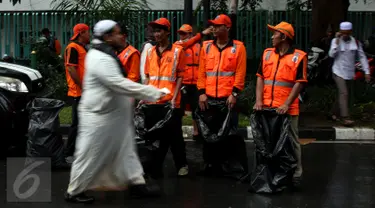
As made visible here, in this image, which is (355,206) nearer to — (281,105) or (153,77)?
(281,105)

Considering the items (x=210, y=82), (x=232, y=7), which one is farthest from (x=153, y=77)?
(x=232, y=7)

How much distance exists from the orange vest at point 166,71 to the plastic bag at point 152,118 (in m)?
0.09

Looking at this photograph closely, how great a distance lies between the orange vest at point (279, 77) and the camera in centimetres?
690

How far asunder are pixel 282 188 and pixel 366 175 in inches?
60.7

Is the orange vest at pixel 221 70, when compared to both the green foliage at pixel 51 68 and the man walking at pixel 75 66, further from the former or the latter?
the green foliage at pixel 51 68

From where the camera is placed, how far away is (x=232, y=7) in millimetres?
11227

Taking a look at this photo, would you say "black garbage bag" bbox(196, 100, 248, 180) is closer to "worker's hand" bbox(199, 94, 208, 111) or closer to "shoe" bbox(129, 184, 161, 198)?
"worker's hand" bbox(199, 94, 208, 111)

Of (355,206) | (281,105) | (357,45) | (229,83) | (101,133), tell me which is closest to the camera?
(101,133)

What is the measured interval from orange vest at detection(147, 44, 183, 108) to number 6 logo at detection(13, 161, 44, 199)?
1615 millimetres

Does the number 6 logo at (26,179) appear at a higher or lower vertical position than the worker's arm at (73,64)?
lower

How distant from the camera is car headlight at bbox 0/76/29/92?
29.3 ft

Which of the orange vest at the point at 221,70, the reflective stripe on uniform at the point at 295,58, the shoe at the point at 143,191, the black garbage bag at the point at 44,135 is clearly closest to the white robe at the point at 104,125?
the shoe at the point at 143,191

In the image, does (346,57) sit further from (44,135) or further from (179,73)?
A: (44,135)

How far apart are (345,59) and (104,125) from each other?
5813 mm
